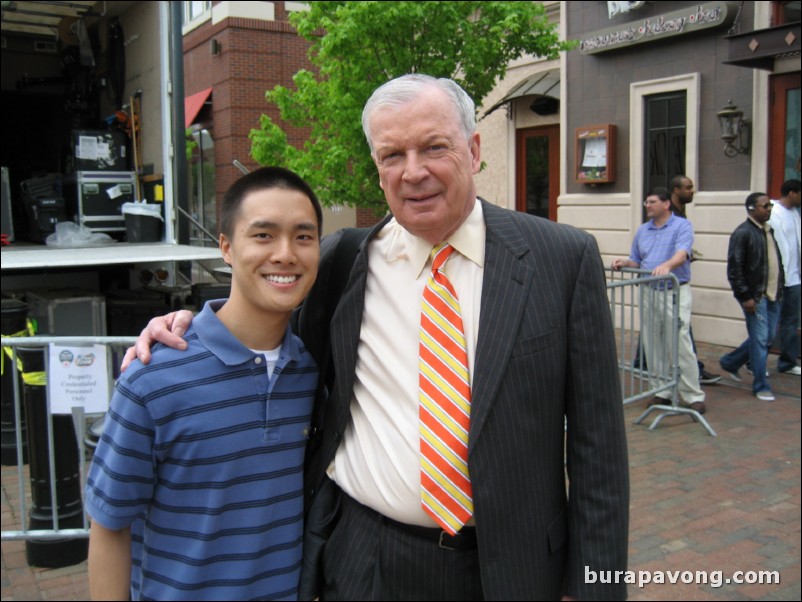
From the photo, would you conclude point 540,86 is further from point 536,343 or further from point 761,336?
point 536,343

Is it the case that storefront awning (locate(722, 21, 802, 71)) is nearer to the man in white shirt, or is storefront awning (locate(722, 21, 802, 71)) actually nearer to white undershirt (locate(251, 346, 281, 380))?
the man in white shirt

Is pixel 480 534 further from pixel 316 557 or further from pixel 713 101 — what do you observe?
pixel 713 101

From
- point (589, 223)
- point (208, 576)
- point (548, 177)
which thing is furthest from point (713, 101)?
point (208, 576)

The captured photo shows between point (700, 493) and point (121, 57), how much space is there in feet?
24.0

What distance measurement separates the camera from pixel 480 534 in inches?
74.7

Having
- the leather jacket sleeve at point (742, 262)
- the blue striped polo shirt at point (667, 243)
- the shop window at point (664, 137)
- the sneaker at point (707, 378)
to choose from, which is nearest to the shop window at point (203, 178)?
the shop window at point (664, 137)

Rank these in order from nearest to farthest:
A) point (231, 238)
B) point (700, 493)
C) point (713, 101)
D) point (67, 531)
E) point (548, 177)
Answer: point (231, 238), point (67, 531), point (700, 493), point (713, 101), point (548, 177)

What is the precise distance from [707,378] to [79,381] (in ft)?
21.7

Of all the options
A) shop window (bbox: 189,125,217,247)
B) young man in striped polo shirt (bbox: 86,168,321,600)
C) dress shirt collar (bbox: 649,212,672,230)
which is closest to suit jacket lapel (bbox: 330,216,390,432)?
young man in striped polo shirt (bbox: 86,168,321,600)

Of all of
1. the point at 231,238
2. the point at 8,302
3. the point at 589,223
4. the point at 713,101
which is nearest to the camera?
the point at 231,238

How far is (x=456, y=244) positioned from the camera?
2098 millimetres

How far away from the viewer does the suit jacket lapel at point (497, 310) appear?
74.6 inches

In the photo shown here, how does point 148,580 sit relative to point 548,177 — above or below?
below

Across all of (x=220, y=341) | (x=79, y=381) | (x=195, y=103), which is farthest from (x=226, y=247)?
(x=195, y=103)
